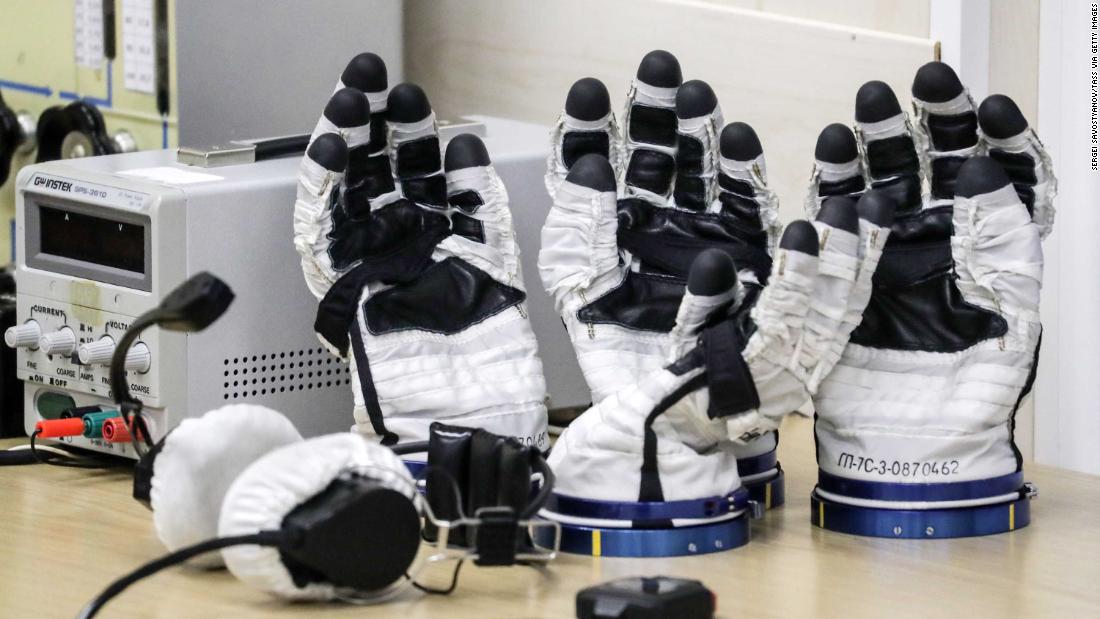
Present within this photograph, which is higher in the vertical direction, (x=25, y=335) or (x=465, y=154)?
(x=465, y=154)

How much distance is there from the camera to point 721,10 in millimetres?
1457

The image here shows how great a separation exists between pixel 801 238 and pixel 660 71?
0.67 feet

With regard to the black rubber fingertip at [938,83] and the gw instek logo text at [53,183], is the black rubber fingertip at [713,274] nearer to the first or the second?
the black rubber fingertip at [938,83]

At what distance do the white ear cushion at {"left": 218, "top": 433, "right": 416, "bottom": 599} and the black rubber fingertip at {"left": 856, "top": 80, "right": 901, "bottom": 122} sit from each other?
38 centimetres

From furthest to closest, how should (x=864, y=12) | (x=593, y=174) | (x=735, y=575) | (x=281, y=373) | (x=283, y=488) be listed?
(x=864, y=12), (x=281, y=373), (x=593, y=174), (x=735, y=575), (x=283, y=488)

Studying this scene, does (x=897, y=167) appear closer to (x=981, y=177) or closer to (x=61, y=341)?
(x=981, y=177)

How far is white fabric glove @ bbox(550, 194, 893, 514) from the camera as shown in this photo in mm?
1042

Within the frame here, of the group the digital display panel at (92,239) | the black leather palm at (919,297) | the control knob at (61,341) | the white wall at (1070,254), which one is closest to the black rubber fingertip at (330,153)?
the digital display panel at (92,239)

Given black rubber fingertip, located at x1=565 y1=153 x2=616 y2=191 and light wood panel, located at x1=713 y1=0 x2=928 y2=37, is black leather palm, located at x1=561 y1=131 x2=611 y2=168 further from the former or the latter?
light wood panel, located at x1=713 y1=0 x2=928 y2=37

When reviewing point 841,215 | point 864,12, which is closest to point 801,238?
point 841,215

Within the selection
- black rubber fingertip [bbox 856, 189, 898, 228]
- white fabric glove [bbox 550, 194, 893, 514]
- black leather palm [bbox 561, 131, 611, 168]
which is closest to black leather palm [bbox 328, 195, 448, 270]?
black leather palm [bbox 561, 131, 611, 168]

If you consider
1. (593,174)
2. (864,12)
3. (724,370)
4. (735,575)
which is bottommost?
(735,575)

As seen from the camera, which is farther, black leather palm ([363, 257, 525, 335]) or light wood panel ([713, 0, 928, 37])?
light wood panel ([713, 0, 928, 37])

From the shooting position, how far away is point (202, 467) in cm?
101
